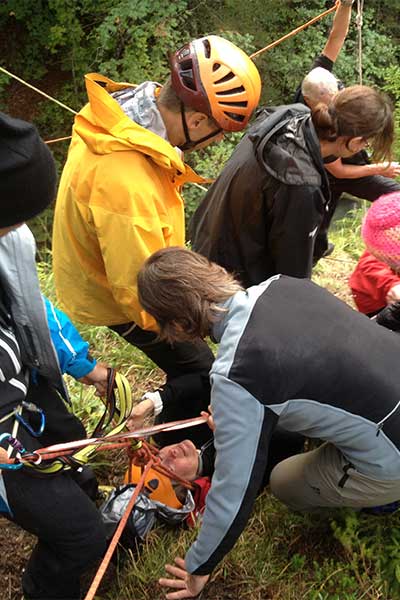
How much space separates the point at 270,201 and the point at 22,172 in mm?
1231

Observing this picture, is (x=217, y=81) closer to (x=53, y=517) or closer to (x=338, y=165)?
(x=338, y=165)

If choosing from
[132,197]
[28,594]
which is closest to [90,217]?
[132,197]

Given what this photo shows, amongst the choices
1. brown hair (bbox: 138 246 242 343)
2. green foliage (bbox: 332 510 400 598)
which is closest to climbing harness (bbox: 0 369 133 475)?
brown hair (bbox: 138 246 242 343)

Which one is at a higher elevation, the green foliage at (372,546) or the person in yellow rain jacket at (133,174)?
the person in yellow rain jacket at (133,174)

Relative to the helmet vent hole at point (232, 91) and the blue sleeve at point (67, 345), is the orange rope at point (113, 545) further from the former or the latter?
the helmet vent hole at point (232, 91)

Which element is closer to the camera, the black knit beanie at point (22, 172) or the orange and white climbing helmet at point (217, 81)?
the black knit beanie at point (22, 172)

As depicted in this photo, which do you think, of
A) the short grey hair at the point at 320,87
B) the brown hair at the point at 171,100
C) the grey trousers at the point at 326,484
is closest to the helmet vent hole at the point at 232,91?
the brown hair at the point at 171,100

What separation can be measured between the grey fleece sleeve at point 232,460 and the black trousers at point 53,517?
465 millimetres

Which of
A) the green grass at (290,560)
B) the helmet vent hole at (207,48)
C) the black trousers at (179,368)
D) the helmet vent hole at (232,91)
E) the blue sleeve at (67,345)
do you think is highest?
the helmet vent hole at (207,48)

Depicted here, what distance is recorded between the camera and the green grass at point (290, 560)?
98.5 inches

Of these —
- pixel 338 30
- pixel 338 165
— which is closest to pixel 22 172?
pixel 338 165

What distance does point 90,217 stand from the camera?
246 cm

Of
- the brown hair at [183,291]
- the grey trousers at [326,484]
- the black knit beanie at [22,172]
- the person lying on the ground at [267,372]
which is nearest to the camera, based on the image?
the black knit beanie at [22,172]

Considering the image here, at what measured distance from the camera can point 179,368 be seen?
297 cm
